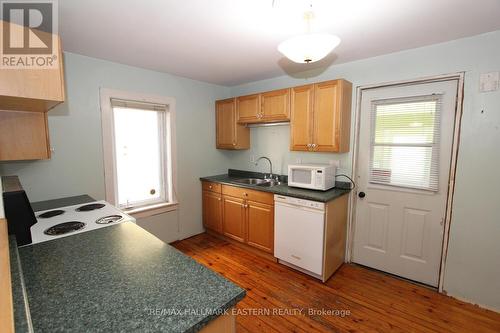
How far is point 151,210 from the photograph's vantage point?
10.3ft

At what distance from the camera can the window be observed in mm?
2766

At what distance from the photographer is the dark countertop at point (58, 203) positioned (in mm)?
2119

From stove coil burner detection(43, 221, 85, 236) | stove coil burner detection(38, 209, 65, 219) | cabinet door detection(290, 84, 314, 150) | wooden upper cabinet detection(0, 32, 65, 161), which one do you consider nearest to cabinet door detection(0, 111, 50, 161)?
wooden upper cabinet detection(0, 32, 65, 161)

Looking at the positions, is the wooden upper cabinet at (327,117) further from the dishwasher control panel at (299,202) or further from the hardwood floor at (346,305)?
the hardwood floor at (346,305)

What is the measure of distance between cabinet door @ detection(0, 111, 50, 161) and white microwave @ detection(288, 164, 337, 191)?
2381 mm

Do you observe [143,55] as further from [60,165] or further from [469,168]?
[469,168]

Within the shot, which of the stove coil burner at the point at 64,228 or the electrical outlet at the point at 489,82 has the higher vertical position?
the electrical outlet at the point at 489,82

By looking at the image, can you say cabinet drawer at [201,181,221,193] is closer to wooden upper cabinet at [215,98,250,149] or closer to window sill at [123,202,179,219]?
window sill at [123,202,179,219]

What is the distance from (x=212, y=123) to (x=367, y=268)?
9.71 feet

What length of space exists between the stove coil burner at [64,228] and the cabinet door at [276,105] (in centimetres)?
234

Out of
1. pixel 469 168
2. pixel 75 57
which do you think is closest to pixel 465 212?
pixel 469 168

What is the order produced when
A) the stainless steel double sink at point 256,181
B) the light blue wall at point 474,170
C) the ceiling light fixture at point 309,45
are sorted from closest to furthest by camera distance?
the ceiling light fixture at point 309,45, the light blue wall at point 474,170, the stainless steel double sink at point 256,181

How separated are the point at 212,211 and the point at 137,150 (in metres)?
1.39

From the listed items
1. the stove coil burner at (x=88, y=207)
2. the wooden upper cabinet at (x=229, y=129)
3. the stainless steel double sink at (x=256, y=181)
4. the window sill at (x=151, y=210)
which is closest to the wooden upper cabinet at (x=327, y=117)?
the stainless steel double sink at (x=256, y=181)
